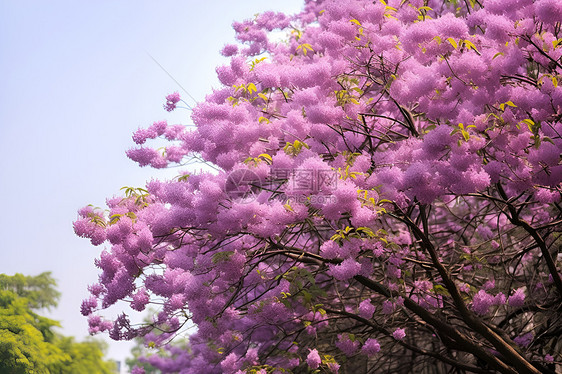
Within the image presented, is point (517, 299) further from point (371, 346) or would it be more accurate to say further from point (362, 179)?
point (362, 179)

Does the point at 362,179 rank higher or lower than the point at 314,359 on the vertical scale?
higher

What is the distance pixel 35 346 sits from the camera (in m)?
12.4

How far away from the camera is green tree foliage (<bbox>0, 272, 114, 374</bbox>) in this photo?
11977mm

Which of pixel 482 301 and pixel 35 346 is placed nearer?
pixel 482 301

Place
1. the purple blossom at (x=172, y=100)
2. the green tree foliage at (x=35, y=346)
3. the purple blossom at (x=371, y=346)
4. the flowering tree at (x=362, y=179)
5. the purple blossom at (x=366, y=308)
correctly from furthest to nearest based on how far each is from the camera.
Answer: the green tree foliage at (x=35, y=346)
the purple blossom at (x=172, y=100)
the purple blossom at (x=371, y=346)
the purple blossom at (x=366, y=308)
the flowering tree at (x=362, y=179)

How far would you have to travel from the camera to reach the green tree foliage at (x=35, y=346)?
1198 centimetres

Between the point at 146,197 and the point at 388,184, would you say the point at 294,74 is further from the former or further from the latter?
the point at 146,197

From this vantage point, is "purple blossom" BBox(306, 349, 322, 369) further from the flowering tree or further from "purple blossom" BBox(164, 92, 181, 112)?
"purple blossom" BBox(164, 92, 181, 112)

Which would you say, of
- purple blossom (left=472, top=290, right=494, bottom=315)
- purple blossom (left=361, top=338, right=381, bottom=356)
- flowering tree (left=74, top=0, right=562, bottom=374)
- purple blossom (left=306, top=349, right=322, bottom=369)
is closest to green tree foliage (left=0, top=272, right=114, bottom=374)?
flowering tree (left=74, top=0, right=562, bottom=374)

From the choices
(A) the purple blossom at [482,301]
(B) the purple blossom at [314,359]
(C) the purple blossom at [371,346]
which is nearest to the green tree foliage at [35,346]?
(B) the purple blossom at [314,359]

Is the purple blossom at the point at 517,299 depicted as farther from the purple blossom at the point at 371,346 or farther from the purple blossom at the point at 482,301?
the purple blossom at the point at 371,346

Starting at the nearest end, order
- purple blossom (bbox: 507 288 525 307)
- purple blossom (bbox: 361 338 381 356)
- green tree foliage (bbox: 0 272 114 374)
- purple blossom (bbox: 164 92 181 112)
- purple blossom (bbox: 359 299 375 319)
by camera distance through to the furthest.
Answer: purple blossom (bbox: 359 299 375 319), purple blossom (bbox: 361 338 381 356), purple blossom (bbox: 507 288 525 307), purple blossom (bbox: 164 92 181 112), green tree foliage (bbox: 0 272 114 374)

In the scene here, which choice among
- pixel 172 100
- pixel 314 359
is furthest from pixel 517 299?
pixel 172 100

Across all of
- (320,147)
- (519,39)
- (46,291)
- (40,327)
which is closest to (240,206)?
(320,147)
